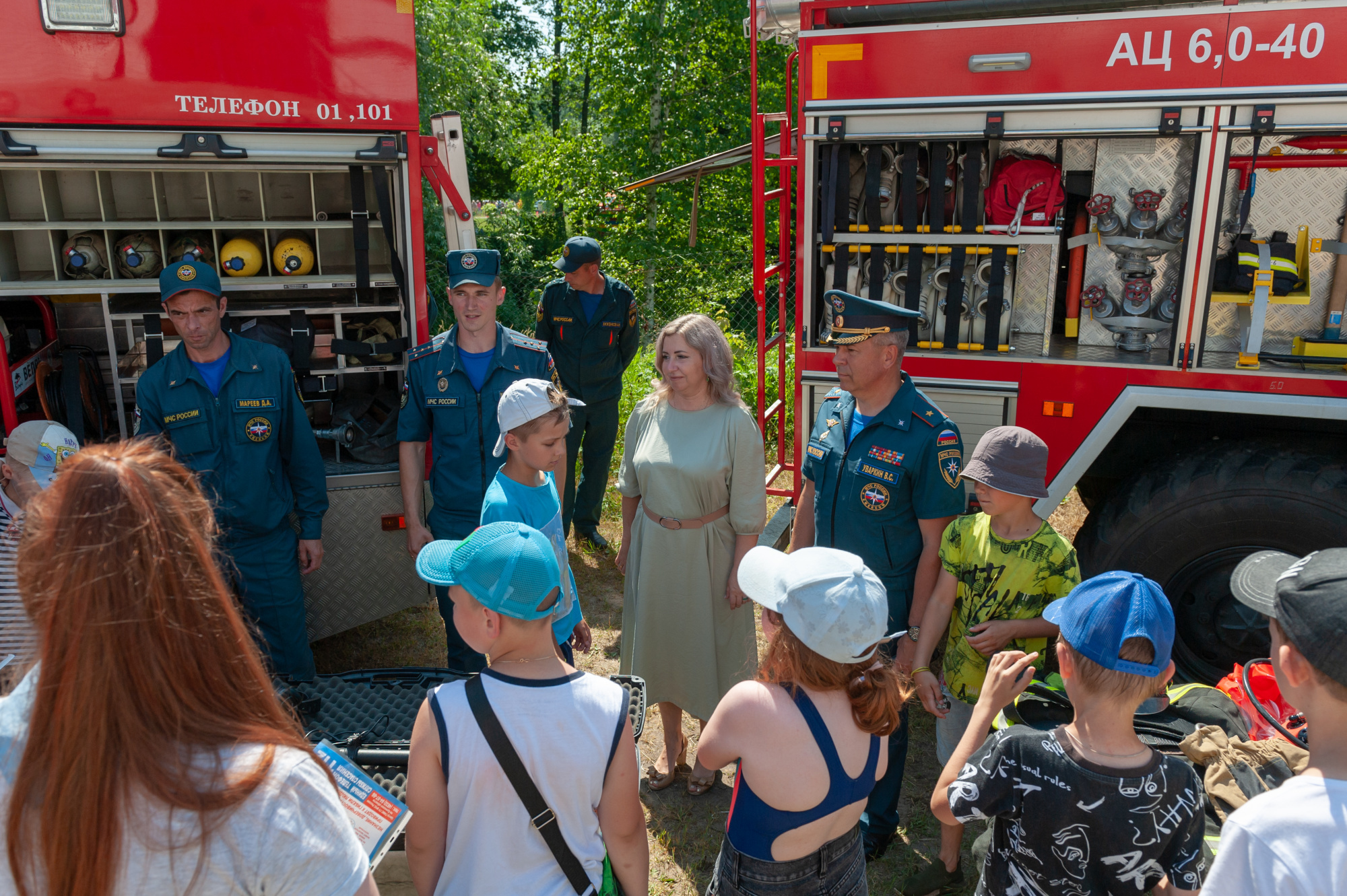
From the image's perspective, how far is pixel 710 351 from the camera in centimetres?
308

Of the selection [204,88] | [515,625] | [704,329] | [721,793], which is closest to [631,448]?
[704,329]

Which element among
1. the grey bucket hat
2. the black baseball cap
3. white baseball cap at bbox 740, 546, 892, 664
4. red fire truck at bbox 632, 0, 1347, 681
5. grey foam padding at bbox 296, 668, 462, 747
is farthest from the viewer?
red fire truck at bbox 632, 0, 1347, 681

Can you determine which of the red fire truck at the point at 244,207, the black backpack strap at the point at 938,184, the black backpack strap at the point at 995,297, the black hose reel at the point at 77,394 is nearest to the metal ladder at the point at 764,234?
the black backpack strap at the point at 938,184

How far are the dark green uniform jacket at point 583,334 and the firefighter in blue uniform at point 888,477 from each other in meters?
2.58

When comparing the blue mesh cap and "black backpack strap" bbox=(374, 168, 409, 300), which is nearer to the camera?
the blue mesh cap

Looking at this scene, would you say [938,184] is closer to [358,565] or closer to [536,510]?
[536,510]

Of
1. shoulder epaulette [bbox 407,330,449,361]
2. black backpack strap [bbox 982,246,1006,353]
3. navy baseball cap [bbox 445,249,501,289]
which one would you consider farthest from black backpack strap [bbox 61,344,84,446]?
black backpack strap [bbox 982,246,1006,353]

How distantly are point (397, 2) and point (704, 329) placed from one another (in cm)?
197

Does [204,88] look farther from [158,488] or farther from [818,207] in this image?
[158,488]

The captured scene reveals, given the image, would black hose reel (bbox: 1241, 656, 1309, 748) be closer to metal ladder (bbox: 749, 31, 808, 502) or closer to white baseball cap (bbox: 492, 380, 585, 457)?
metal ladder (bbox: 749, 31, 808, 502)

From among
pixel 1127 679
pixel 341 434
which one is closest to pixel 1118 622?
pixel 1127 679

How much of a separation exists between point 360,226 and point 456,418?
1.03 metres

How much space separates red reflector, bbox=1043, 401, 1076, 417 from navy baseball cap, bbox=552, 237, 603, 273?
8.67 ft

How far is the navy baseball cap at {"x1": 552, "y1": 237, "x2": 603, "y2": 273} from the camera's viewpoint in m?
5.20
